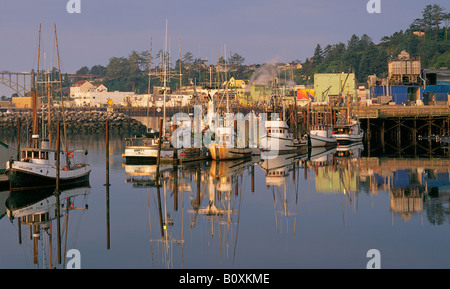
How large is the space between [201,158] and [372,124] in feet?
148

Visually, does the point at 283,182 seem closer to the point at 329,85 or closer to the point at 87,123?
the point at 329,85

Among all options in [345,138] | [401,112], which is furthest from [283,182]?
[401,112]

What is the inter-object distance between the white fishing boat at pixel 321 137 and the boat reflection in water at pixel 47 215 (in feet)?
144

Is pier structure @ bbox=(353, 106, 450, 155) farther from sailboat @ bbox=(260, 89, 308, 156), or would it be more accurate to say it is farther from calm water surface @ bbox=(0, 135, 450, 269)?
calm water surface @ bbox=(0, 135, 450, 269)

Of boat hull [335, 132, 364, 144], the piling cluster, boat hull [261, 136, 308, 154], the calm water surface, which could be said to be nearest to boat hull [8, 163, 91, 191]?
the calm water surface

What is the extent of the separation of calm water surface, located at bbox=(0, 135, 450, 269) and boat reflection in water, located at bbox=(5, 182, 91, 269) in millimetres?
105

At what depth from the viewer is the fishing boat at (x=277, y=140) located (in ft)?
242

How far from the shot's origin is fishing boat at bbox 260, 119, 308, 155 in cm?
7375

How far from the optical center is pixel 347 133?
94312mm

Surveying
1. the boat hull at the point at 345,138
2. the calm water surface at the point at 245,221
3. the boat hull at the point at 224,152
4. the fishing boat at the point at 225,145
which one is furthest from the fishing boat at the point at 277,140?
the calm water surface at the point at 245,221

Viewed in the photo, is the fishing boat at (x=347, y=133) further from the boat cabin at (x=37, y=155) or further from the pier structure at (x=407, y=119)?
the boat cabin at (x=37, y=155)

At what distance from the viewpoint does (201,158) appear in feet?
209

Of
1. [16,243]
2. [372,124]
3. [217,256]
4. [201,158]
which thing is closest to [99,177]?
[201,158]

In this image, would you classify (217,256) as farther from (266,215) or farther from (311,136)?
(311,136)
